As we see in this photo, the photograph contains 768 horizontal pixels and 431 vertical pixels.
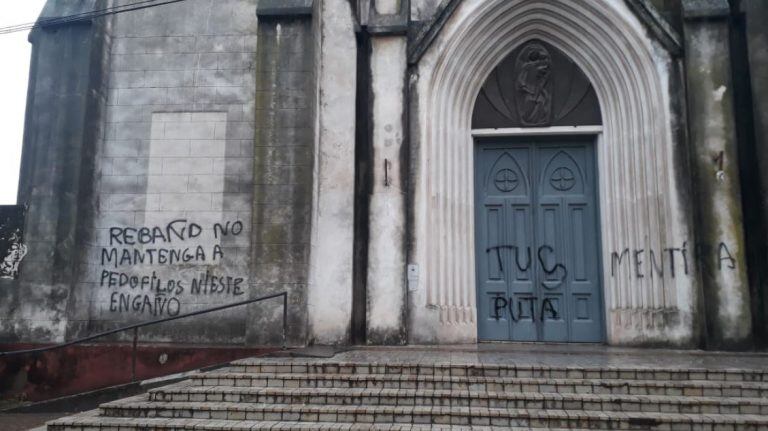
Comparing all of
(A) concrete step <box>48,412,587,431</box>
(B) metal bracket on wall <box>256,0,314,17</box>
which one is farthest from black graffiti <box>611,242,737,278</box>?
(B) metal bracket on wall <box>256,0,314,17</box>

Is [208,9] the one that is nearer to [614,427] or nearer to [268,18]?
[268,18]

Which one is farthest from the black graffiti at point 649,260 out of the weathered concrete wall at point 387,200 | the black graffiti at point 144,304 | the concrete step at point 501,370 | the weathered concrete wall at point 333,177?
the black graffiti at point 144,304

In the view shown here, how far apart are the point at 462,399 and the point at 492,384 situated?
417 millimetres

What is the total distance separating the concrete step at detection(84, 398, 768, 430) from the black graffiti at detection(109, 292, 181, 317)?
3.53m

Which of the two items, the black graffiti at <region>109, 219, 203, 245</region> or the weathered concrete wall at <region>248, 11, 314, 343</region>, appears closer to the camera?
the weathered concrete wall at <region>248, 11, 314, 343</region>

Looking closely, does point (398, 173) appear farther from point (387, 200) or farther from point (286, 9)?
point (286, 9)

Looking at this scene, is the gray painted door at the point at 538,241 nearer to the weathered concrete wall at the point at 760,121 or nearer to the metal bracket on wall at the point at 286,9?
the weathered concrete wall at the point at 760,121

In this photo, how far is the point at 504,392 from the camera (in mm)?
6398

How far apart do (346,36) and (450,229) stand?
356 centimetres

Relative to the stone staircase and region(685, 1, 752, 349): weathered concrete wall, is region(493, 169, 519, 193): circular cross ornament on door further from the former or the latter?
the stone staircase

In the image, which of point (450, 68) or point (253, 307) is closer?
point (253, 307)

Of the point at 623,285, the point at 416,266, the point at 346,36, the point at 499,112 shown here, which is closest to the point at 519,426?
the point at 416,266

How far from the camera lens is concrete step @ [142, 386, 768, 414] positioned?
5.98m

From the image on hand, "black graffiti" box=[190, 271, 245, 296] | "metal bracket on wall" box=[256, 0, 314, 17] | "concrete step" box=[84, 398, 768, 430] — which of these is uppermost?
"metal bracket on wall" box=[256, 0, 314, 17]
